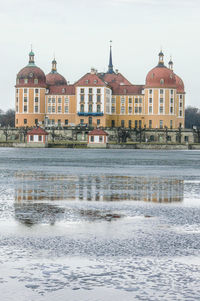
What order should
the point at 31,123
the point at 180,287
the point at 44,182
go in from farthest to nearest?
the point at 31,123 → the point at 44,182 → the point at 180,287

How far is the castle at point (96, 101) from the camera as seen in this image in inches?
5507

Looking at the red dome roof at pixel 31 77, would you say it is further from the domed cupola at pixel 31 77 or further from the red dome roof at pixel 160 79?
the red dome roof at pixel 160 79

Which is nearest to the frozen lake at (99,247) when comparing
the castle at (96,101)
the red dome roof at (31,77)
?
the castle at (96,101)

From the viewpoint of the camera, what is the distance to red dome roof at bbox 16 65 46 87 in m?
141

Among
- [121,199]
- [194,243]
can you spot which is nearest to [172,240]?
[194,243]

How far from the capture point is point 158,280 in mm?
9930

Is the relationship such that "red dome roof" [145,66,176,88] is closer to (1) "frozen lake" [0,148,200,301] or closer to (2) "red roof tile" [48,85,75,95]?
(2) "red roof tile" [48,85,75,95]

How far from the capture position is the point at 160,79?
458ft

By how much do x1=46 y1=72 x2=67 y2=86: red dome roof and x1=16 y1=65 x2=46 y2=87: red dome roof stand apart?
9.51 metres

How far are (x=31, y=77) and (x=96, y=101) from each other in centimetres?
1540

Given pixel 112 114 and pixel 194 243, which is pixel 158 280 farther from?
pixel 112 114

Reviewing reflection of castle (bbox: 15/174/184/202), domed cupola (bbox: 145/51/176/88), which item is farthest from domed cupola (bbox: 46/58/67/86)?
reflection of castle (bbox: 15/174/184/202)

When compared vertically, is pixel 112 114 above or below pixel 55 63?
below

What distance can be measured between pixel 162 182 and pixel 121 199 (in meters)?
8.54
